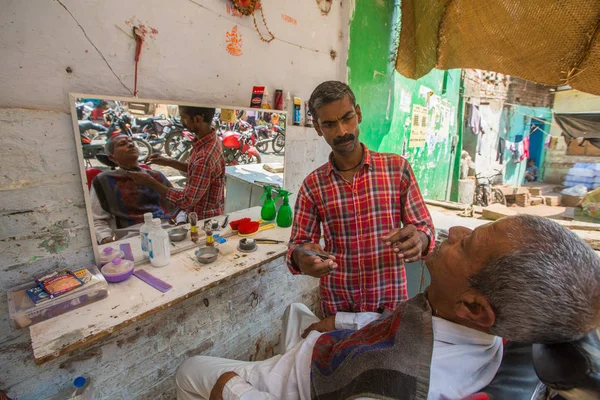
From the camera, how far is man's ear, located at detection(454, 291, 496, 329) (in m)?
0.81

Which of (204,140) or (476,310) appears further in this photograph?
(204,140)

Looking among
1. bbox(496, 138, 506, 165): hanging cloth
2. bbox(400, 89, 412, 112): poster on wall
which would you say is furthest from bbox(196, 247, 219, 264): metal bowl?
bbox(496, 138, 506, 165): hanging cloth

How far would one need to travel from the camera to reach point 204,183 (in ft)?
6.42

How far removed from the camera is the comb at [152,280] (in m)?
1.39

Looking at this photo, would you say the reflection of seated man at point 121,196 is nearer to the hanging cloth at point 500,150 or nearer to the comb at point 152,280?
the comb at point 152,280

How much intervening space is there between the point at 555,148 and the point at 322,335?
662 inches

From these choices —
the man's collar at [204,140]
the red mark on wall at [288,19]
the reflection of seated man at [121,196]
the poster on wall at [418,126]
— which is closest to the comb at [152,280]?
the reflection of seated man at [121,196]

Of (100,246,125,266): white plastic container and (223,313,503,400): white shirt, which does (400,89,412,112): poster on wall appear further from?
(100,246,125,266): white plastic container

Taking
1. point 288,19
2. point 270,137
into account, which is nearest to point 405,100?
point 288,19

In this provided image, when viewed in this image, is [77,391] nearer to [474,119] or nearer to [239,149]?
[239,149]

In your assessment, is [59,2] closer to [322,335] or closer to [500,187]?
[322,335]

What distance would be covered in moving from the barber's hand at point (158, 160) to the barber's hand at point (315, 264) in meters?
0.96

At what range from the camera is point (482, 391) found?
0.84 metres

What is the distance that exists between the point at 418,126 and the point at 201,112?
3.82 meters
